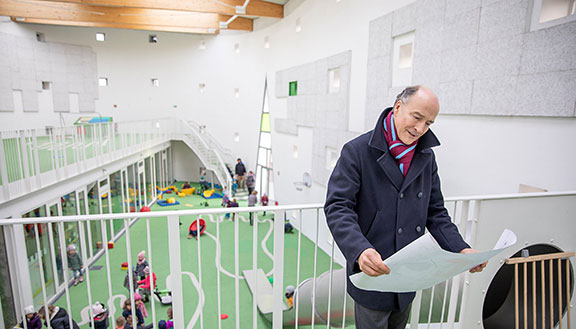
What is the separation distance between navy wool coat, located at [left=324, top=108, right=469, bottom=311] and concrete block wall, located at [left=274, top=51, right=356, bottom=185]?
21.1 feet

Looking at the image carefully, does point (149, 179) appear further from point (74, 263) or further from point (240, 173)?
point (74, 263)

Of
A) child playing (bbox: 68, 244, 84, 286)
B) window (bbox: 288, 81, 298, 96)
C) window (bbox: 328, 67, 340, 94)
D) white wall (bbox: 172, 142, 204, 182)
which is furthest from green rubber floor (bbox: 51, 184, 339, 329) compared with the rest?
white wall (bbox: 172, 142, 204, 182)

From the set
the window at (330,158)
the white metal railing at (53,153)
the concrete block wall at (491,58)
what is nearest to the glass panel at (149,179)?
the white metal railing at (53,153)

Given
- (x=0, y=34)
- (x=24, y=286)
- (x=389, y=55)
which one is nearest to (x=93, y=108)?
(x=0, y=34)

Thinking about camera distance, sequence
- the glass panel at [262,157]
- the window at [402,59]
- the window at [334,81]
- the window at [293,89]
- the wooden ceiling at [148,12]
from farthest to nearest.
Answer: the glass panel at [262,157] → the window at [293,89] → the wooden ceiling at [148,12] → the window at [334,81] → the window at [402,59]

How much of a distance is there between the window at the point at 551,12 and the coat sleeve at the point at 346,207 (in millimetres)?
3313

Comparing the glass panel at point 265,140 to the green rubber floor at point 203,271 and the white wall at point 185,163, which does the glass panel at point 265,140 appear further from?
the white wall at point 185,163

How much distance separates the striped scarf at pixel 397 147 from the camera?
137 cm

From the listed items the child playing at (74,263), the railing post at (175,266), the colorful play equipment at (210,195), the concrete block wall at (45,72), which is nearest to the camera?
the railing post at (175,266)

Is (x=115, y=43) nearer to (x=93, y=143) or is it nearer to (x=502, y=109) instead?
(x=93, y=143)

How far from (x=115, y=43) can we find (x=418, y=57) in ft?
50.3

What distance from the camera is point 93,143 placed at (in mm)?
8336

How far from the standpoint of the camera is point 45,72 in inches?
542

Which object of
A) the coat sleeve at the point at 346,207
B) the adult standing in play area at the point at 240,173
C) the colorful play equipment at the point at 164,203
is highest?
the coat sleeve at the point at 346,207
